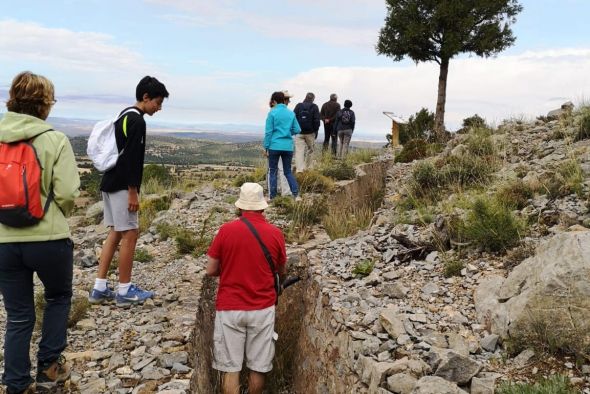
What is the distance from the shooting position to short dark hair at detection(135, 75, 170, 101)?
4.75 metres

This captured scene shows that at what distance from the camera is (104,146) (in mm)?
4668

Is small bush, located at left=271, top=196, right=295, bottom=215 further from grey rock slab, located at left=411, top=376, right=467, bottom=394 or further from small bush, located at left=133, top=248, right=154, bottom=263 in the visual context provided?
grey rock slab, located at left=411, top=376, right=467, bottom=394

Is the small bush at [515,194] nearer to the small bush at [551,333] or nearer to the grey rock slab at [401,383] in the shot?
the small bush at [551,333]

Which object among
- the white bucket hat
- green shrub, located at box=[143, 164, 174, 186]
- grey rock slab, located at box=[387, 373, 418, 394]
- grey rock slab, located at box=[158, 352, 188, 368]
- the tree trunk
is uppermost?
the tree trunk

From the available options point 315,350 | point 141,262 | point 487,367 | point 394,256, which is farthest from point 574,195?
point 141,262

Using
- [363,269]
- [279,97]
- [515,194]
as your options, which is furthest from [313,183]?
[363,269]

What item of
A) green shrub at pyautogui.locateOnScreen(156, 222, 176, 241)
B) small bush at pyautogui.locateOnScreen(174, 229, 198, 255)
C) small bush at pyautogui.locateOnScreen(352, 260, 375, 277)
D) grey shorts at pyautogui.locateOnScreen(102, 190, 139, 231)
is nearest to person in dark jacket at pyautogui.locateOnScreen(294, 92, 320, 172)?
green shrub at pyautogui.locateOnScreen(156, 222, 176, 241)

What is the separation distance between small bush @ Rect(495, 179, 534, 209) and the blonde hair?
5.50m

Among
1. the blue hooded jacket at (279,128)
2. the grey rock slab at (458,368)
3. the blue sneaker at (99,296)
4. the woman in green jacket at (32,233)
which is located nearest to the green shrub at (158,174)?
the blue hooded jacket at (279,128)

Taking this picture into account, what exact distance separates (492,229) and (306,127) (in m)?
6.99

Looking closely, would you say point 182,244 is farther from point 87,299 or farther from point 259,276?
point 259,276

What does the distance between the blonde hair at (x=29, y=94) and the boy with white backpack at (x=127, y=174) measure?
117 cm

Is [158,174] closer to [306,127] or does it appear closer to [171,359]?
[306,127]

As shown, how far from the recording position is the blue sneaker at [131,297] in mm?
5311
